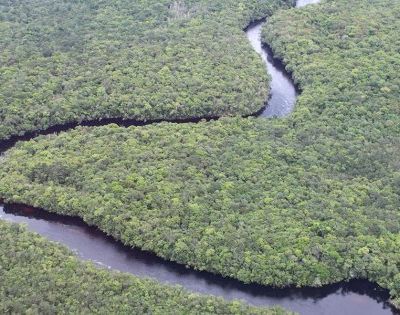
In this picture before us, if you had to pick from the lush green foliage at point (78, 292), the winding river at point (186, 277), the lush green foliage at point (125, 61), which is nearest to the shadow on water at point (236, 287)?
the winding river at point (186, 277)

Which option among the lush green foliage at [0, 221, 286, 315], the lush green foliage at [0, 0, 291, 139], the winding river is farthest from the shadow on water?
the lush green foliage at [0, 0, 291, 139]

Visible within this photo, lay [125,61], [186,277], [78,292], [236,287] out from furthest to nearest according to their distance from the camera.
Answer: [125,61] < [186,277] < [236,287] < [78,292]

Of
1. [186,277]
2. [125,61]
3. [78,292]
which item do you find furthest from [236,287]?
[125,61]

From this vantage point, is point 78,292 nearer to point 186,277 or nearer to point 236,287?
point 186,277

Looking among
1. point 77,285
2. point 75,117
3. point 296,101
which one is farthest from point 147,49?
point 77,285

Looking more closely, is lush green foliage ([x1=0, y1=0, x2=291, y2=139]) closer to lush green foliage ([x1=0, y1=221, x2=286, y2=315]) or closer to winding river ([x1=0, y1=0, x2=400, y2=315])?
winding river ([x1=0, y1=0, x2=400, y2=315])

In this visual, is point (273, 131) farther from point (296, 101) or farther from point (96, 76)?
point (96, 76)

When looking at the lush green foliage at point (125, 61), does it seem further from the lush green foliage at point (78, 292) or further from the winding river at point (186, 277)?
the lush green foliage at point (78, 292)
